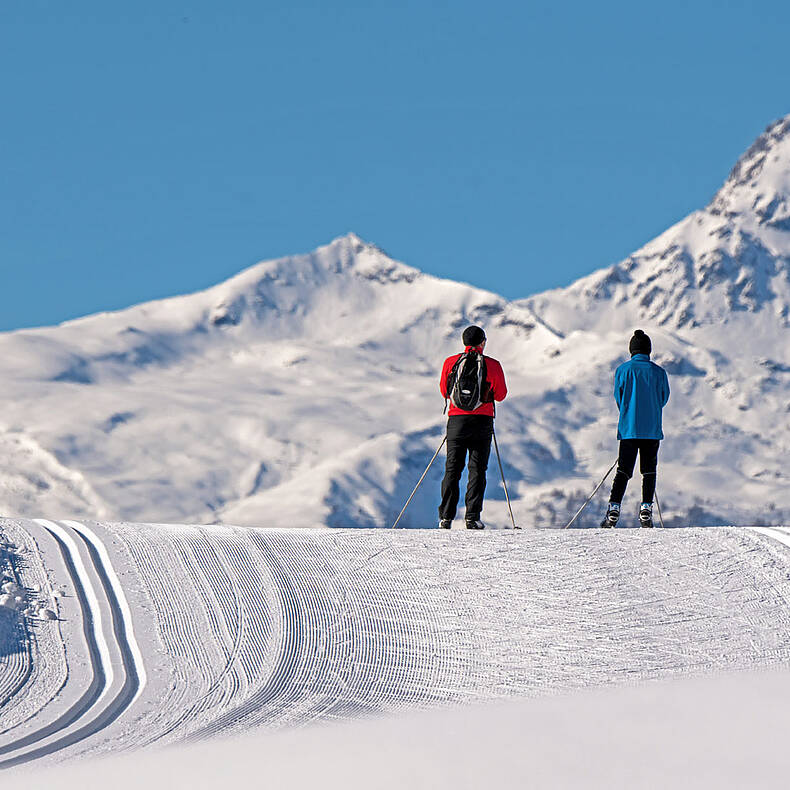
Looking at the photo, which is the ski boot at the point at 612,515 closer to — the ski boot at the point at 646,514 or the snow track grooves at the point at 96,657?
the ski boot at the point at 646,514

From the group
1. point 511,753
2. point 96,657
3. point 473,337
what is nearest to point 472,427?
point 473,337

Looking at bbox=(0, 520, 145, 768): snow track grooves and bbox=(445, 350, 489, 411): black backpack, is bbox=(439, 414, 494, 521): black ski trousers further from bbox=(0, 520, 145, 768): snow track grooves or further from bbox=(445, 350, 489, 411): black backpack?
bbox=(0, 520, 145, 768): snow track grooves

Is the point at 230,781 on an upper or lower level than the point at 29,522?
lower

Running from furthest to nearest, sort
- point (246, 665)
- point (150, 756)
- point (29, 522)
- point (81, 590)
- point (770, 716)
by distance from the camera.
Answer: point (29, 522) → point (81, 590) → point (246, 665) → point (770, 716) → point (150, 756)

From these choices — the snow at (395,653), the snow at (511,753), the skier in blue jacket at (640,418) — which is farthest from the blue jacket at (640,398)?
the snow at (511,753)

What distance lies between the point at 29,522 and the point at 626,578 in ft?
16.1

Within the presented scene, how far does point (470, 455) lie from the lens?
13391mm

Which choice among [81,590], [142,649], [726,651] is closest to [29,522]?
[81,590]

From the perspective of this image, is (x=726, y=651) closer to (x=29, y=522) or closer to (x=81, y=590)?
(x=81, y=590)

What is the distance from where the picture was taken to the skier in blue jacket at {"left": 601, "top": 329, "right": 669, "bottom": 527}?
14.1 metres

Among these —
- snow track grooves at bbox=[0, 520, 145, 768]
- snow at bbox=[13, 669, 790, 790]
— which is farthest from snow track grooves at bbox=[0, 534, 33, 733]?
snow at bbox=[13, 669, 790, 790]

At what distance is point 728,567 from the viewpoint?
11.1 m

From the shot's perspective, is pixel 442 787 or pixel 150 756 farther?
pixel 150 756

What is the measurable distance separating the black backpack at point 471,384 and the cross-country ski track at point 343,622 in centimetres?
144
